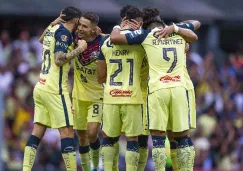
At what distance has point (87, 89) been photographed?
2009 centimetres

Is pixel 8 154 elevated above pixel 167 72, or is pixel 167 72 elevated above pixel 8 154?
pixel 167 72

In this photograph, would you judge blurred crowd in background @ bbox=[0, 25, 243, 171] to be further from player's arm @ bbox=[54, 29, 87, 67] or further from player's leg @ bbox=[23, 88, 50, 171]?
player's arm @ bbox=[54, 29, 87, 67]

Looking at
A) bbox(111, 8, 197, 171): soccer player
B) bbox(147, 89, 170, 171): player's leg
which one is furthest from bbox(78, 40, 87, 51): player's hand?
→ bbox(147, 89, 170, 171): player's leg

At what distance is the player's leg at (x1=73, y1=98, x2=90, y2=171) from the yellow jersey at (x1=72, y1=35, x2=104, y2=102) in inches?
6.6

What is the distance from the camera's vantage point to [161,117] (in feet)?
60.6

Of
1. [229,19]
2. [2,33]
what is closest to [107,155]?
[2,33]

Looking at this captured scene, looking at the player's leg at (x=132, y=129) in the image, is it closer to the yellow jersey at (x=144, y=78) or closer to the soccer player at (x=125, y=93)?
the soccer player at (x=125, y=93)

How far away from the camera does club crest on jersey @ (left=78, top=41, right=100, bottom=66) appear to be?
19859 millimetres

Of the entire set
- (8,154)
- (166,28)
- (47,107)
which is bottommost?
(8,154)

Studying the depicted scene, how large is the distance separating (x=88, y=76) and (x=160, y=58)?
1.96 m

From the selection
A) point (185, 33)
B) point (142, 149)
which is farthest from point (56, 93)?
point (185, 33)

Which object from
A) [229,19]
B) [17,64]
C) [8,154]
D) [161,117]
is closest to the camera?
[161,117]

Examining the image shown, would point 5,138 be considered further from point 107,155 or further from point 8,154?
point 107,155

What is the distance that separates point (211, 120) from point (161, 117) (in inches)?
422
